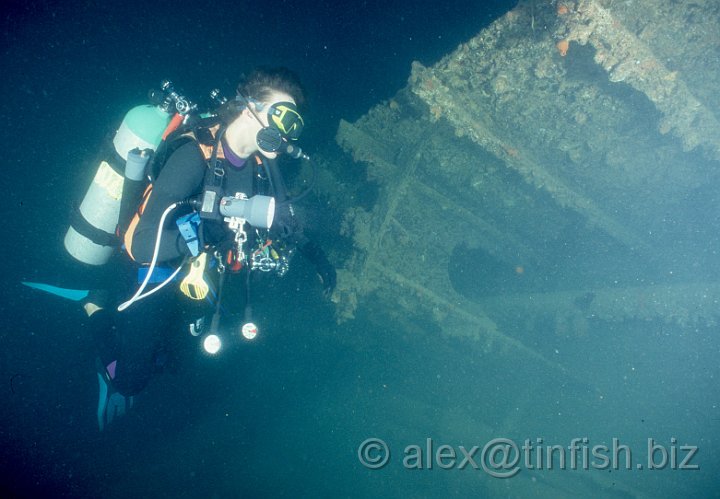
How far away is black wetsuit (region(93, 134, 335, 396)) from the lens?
2.58 meters

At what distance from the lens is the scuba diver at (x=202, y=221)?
253 cm

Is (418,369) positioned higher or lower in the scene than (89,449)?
higher

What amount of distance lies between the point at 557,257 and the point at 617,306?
1519mm

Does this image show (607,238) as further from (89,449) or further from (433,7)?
(89,449)

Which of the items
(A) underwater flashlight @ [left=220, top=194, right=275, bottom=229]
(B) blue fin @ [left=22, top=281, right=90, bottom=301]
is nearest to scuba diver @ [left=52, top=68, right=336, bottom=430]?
(A) underwater flashlight @ [left=220, top=194, right=275, bottom=229]

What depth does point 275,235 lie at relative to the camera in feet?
9.91

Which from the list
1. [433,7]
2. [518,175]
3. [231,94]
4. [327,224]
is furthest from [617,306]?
[231,94]

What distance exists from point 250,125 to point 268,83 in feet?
1.16

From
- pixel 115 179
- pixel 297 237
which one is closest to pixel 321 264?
pixel 297 237

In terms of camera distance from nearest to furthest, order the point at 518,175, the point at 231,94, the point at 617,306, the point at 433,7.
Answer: the point at 433,7 → the point at 231,94 → the point at 518,175 → the point at 617,306

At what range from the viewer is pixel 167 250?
263cm

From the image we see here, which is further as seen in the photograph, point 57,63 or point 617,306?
point 617,306

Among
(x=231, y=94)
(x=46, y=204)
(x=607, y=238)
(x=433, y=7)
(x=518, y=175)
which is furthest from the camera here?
(x=607, y=238)

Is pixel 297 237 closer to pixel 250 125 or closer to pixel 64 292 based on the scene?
pixel 250 125
